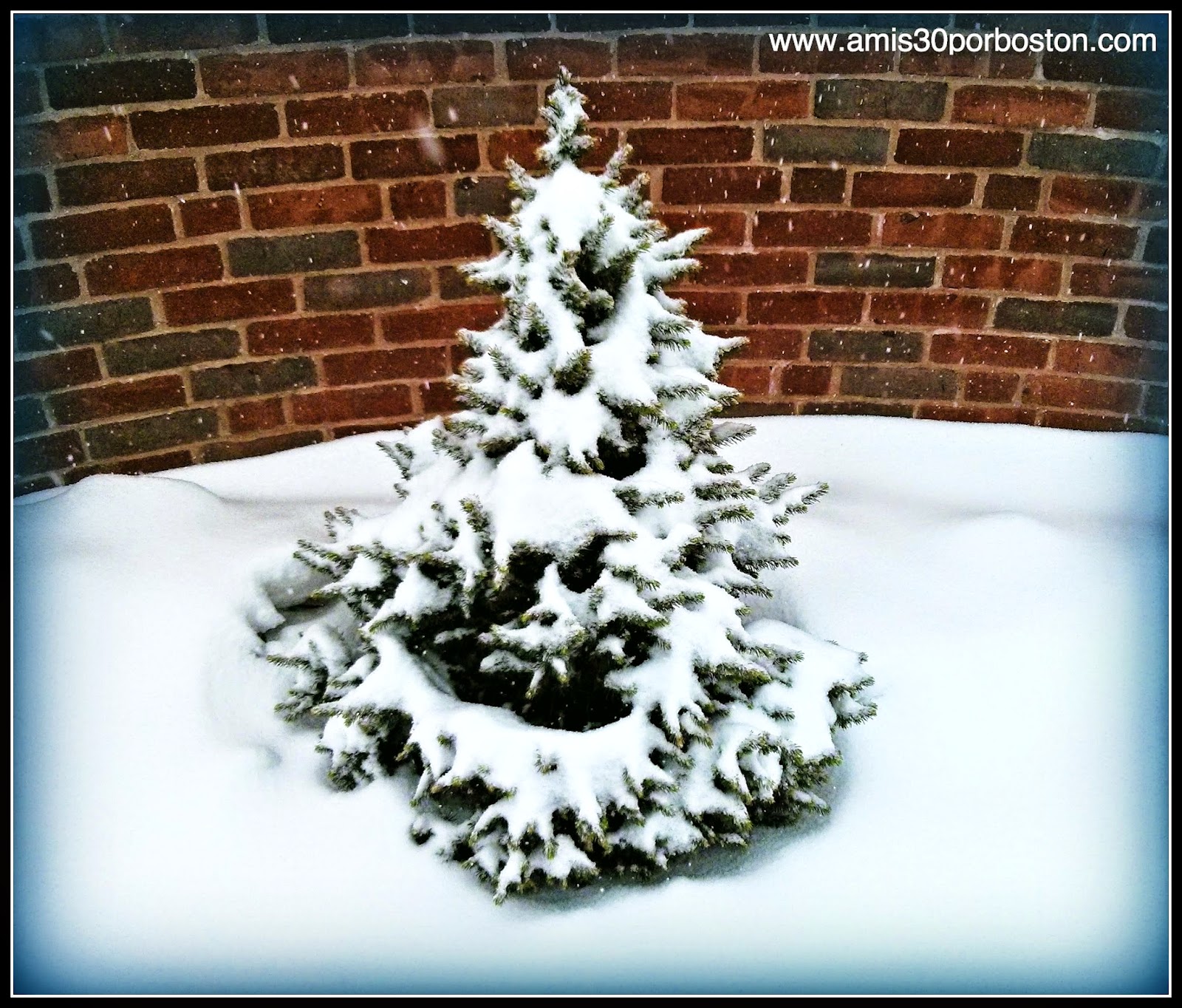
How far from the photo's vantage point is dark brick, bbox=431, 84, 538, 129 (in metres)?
2.34

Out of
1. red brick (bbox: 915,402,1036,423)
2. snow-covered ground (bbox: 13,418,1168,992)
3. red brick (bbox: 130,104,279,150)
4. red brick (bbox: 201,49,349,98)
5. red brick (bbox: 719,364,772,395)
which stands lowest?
snow-covered ground (bbox: 13,418,1168,992)

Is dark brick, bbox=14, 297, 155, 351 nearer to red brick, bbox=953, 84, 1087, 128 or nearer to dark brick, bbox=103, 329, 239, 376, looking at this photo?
dark brick, bbox=103, 329, 239, 376

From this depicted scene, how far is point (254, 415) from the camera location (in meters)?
2.68

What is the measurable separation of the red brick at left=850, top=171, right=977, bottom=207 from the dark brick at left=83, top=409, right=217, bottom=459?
84.9 inches

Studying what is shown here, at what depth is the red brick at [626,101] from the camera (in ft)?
7.76

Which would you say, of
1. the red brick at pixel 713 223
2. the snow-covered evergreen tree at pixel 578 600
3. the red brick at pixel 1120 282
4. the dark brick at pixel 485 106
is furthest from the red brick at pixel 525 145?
the red brick at pixel 1120 282

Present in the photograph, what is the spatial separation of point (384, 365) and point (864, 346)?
1.58 metres

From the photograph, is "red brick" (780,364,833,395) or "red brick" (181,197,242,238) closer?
"red brick" (181,197,242,238)

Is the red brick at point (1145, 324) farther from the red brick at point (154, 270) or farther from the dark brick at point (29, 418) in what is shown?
the dark brick at point (29, 418)

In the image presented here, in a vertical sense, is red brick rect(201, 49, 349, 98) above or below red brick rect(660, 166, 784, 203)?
above

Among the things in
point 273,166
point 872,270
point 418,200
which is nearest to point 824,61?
point 872,270

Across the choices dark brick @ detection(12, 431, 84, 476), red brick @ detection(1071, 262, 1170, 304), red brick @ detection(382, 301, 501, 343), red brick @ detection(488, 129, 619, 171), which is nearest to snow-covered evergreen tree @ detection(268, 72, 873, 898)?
red brick @ detection(488, 129, 619, 171)

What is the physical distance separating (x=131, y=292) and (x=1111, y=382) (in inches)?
123

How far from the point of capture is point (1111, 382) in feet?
9.01
